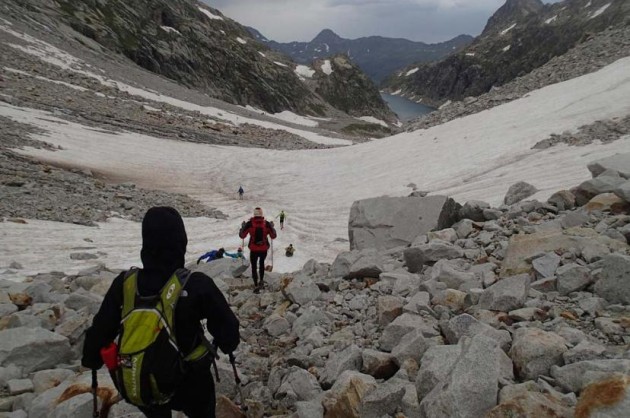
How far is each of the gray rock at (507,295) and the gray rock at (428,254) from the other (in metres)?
2.58

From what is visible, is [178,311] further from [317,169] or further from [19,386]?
[317,169]

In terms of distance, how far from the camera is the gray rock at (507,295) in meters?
5.80

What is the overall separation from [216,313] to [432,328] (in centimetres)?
309

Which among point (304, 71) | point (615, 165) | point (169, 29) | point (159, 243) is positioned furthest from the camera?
point (304, 71)

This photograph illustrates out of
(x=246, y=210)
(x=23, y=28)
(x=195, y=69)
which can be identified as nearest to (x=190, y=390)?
(x=246, y=210)

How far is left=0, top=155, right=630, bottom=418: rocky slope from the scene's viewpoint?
4207mm

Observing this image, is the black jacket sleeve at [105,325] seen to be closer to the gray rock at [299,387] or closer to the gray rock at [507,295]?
the gray rock at [299,387]

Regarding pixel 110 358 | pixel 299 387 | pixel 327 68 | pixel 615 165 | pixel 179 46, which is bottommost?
pixel 299 387

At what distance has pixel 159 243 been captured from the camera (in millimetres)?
4211

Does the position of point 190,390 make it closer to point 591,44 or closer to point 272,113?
point 591,44

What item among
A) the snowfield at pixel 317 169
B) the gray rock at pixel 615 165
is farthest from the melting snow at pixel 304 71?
the gray rock at pixel 615 165

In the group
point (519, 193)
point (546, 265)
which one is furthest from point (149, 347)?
point (519, 193)

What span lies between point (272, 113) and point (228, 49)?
2015 cm

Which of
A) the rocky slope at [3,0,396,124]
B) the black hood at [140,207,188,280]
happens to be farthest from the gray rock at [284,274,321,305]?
the rocky slope at [3,0,396,124]
